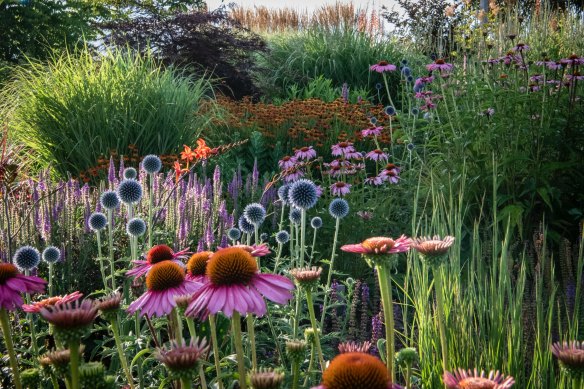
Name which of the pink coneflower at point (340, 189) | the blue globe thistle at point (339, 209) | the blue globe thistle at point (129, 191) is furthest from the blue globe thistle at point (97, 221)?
the pink coneflower at point (340, 189)

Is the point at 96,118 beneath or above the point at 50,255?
above

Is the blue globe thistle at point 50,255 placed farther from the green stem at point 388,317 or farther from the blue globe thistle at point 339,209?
the green stem at point 388,317

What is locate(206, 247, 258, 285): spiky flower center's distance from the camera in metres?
1.44

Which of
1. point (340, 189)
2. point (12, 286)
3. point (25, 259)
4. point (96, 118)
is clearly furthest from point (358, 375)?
point (96, 118)

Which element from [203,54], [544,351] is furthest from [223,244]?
[203,54]

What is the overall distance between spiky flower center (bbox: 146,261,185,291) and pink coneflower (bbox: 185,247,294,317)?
0.17 metres

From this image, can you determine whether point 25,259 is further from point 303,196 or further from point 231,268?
point 231,268

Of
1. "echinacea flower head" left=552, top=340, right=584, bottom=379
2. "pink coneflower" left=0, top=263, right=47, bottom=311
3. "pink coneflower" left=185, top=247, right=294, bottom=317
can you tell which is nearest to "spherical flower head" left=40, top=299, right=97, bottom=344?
"pink coneflower" left=185, top=247, right=294, bottom=317

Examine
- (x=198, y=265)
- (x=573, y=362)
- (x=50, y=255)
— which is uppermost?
(x=198, y=265)

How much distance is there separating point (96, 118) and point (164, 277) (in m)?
5.61

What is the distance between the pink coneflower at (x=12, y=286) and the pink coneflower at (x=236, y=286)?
45 cm

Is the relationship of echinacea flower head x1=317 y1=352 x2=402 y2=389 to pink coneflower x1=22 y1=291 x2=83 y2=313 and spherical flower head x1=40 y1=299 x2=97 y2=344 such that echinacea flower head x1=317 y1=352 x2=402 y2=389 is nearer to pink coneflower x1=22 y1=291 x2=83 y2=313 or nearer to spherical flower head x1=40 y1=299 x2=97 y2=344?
spherical flower head x1=40 y1=299 x2=97 y2=344

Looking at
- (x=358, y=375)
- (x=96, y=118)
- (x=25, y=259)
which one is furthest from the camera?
(x=96, y=118)

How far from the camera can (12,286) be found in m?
1.62
